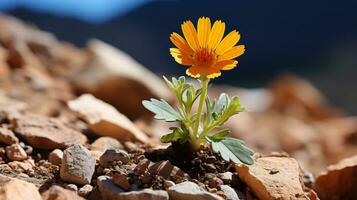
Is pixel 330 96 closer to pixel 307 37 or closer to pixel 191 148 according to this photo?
pixel 307 37

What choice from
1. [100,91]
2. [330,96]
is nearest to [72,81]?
[100,91]

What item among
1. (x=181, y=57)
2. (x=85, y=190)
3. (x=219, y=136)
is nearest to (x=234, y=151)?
(x=219, y=136)

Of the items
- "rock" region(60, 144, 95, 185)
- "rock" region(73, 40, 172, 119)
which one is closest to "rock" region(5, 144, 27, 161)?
"rock" region(60, 144, 95, 185)

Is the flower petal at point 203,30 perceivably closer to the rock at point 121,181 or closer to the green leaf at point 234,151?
the green leaf at point 234,151

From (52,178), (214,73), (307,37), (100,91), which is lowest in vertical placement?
(52,178)

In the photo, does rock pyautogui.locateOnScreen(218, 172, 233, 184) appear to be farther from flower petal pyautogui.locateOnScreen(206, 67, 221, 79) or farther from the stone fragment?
the stone fragment

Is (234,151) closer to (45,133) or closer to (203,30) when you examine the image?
(203,30)
